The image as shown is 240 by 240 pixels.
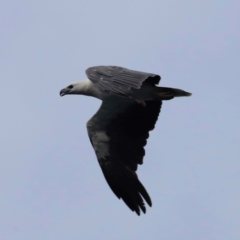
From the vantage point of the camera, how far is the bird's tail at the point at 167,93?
727 inches

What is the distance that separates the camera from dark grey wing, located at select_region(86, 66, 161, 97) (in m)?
16.1

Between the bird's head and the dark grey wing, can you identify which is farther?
the bird's head

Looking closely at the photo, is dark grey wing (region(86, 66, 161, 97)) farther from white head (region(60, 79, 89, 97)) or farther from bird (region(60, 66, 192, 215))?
white head (region(60, 79, 89, 97))

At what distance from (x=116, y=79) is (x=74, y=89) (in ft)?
9.70

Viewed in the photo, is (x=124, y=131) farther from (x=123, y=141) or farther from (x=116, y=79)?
(x=116, y=79)

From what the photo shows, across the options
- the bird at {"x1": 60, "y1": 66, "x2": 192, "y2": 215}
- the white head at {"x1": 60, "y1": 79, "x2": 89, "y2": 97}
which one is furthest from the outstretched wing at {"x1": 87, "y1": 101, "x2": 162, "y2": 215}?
the white head at {"x1": 60, "y1": 79, "x2": 89, "y2": 97}

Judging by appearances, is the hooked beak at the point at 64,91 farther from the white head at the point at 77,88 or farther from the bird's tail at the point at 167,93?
the bird's tail at the point at 167,93

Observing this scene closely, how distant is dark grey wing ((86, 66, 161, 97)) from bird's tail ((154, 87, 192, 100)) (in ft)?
3.46

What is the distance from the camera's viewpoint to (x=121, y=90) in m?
16.1

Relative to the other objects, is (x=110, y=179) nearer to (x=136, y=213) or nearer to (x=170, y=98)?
(x=136, y=213)

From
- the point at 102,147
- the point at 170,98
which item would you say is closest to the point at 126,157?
the point at 102,147

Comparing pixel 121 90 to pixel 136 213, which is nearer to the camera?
pixel 121 90

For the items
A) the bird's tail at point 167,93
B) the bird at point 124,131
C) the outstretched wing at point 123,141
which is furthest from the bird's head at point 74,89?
the bird's tail at point 167,93

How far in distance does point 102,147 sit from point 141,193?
1.44 m
